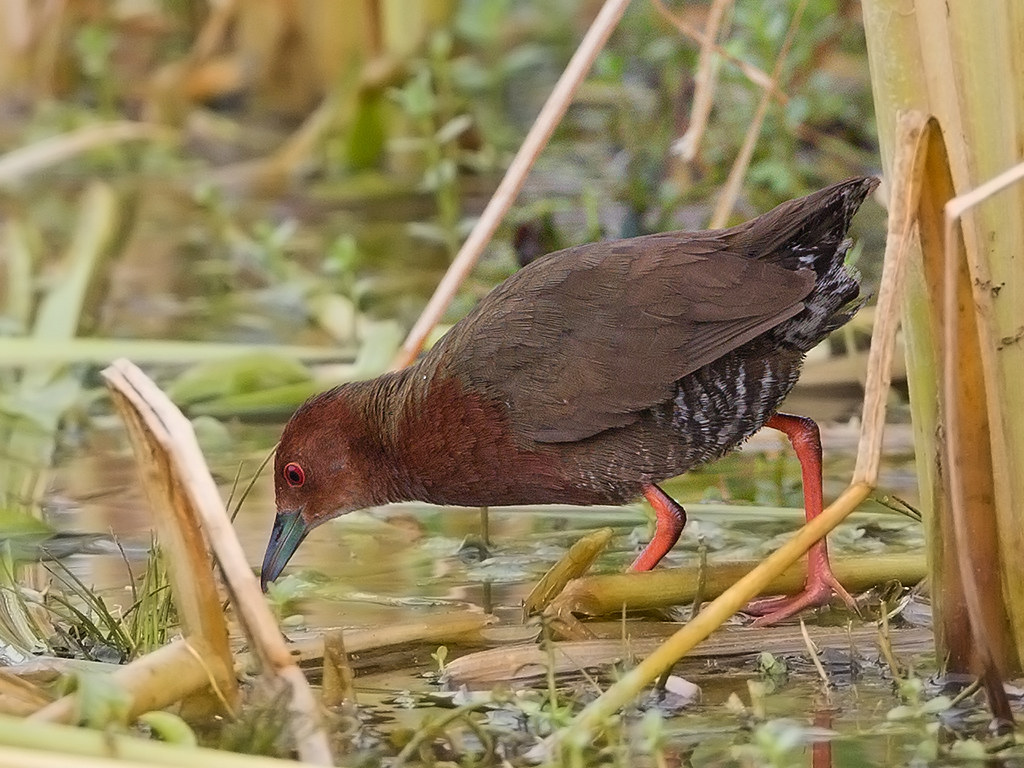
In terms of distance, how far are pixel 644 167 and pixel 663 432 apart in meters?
2.98

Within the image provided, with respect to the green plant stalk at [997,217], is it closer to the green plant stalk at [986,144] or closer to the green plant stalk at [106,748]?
the green plant stalk at [986,144]

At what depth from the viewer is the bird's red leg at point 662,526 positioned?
322 centimetres

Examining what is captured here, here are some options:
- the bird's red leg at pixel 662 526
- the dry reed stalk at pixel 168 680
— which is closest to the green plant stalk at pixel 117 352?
the bird's red leg at pixel 662 526

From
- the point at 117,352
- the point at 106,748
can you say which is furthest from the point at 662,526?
the point at 117,352

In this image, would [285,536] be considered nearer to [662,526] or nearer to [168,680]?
[662,526]

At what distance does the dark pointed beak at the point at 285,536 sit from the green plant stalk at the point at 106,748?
1.41 m

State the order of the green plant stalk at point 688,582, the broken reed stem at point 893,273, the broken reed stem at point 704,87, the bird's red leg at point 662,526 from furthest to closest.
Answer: the broken reed stem at point 704,87 → the bird's red leg at point 662,526 → the green plant stalk at point 688,582 → the broken reed stem at point 893,273

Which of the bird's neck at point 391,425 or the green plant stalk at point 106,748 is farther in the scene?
the bird's neck at point 391,425

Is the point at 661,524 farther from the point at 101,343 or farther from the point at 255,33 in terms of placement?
the point at 255,33

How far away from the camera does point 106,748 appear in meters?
1.99

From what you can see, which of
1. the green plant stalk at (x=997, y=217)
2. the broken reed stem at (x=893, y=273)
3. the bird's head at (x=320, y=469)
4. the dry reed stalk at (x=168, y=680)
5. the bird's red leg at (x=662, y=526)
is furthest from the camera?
the bird's head at (x=320, y=469)

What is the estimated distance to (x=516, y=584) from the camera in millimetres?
3314

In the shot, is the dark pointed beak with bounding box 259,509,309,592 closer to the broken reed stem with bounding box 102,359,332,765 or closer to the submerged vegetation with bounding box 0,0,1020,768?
the submerged vegetation with bounding box 0,0,1020,768

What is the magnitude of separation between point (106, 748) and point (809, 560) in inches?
56.3
